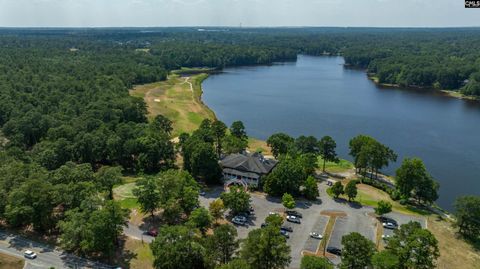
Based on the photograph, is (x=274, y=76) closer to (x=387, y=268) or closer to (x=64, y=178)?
(x=64, y=178)

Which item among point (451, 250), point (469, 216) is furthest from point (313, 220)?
point (469, 216)

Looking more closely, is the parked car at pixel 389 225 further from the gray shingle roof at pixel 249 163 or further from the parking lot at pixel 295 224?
the gray shingle roof at pixel 249 163

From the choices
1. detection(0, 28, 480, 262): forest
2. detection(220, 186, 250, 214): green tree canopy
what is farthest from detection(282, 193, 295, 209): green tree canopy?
detection(0, 28, 480, 262): forest

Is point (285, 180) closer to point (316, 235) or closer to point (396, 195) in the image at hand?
point (316, 235)

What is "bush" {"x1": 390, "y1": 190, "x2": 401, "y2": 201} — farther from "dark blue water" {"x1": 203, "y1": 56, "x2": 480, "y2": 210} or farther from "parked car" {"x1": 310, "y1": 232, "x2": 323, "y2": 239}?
"parked car" {"x1": 310, "y1": 232, "x2": 323, "y2": 239}

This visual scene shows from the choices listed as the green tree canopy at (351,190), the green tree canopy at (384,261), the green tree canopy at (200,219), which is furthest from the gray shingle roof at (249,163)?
the green tree canopy at (384,261)
